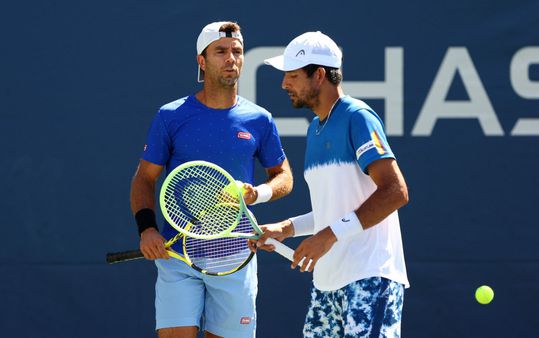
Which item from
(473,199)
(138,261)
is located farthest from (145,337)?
(473,199)

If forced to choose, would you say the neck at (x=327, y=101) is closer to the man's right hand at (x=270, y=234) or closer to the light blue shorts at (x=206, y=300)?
the man's right hand at (x=270, y=234)

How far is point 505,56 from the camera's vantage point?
19.2 ft

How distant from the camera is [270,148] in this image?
486 centimetres

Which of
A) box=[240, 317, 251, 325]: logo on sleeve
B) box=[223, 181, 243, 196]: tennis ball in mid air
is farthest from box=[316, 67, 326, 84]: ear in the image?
box=[240, 317, 251, 325]: logo on sleeve

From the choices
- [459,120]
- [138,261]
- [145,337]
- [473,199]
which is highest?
[459,120]

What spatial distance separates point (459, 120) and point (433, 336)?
3.74 feet

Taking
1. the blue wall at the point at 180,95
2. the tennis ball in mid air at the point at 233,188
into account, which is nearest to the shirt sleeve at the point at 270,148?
the tennis ball in mid air at the point at 233,188

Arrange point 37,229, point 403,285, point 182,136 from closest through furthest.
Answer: point 403,285, point 182,136, point 37,229

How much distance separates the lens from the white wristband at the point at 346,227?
3.85 m

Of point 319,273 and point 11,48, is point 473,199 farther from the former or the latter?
point 11,48

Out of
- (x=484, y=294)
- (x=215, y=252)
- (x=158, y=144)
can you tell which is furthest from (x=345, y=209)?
(x=484, y=294)

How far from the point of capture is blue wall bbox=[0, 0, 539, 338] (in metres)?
5.84

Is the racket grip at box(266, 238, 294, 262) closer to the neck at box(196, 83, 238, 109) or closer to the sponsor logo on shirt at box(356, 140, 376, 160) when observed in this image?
the sponsor logo on shirt at box(356, 140, 376, 160)

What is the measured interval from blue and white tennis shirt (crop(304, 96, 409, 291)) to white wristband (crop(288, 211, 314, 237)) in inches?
9.2
